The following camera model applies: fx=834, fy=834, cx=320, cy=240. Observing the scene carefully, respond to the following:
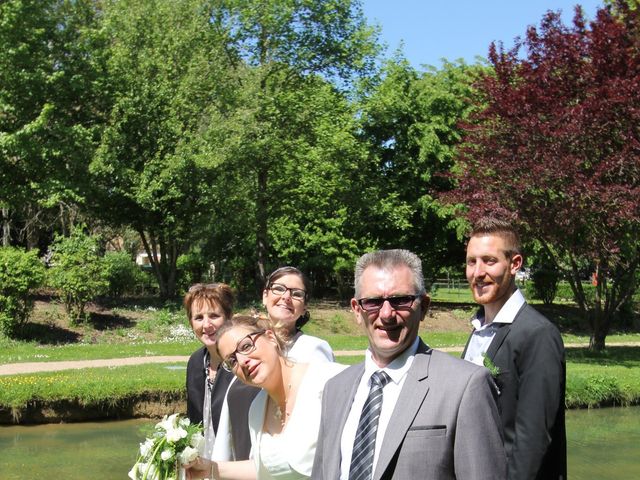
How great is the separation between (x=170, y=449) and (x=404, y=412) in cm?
146

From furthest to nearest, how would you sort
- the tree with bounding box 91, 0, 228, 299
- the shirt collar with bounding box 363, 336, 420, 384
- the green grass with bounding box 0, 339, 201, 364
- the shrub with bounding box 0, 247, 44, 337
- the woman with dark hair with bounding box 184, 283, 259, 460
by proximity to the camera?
the tree with bounding box 91, 0, 228, 299
the shrub with bounding box 0, 247, 44, 337
the green grass with bounding box 0, 339, 201, 364
the woman with dark hair with bounding box 184, 283, 259, 460
the shirt collar with bounding box 363, 336, 420, 384

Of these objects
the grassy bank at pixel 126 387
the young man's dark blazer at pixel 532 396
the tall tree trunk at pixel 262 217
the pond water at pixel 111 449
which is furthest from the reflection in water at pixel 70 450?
the tall tree trunk at pixel 262 217

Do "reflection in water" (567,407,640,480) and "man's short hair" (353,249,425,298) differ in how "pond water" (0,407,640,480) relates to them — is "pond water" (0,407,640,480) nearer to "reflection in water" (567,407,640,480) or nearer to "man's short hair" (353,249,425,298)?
"reflection in water" (567,407,640,480)

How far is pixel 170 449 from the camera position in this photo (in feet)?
11.7

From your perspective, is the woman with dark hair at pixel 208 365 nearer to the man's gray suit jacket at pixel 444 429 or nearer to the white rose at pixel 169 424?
the white rose at pixel 169 424

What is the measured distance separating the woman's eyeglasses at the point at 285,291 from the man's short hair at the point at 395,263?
189cm

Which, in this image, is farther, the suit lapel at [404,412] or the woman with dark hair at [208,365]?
the woman with dark hair at [208,365]

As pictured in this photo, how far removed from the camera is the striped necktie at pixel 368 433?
2.53 metres

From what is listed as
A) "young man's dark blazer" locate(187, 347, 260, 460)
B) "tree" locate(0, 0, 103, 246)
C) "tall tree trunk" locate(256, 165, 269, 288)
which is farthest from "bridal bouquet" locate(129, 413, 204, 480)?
"tall tree trunk" locate(256, 165, 269, 288)

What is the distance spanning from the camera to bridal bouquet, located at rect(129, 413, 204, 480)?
11.7ft

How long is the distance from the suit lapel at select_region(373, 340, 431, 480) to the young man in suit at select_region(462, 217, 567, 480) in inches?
37.2

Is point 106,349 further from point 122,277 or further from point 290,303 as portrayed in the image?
point 290,303

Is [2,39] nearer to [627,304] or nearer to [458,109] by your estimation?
[458,109]

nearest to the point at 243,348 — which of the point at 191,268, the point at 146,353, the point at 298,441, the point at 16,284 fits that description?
the point at 298,441
